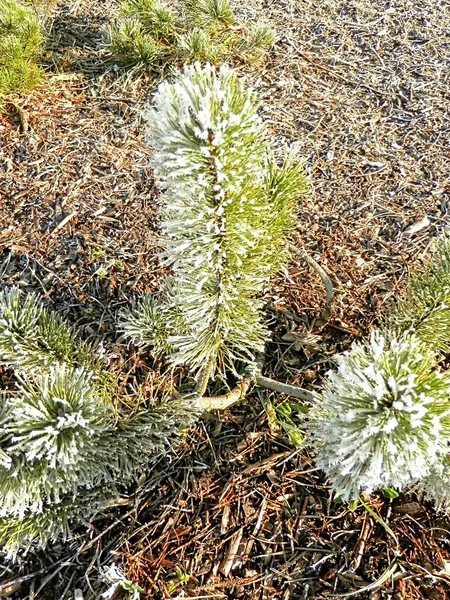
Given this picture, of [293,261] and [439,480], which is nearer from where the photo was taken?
[439,480]

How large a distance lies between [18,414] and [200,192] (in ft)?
1.70

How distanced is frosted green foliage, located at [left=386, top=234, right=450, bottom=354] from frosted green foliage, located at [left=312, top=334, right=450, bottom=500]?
33cm

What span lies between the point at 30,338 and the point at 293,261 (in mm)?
1078

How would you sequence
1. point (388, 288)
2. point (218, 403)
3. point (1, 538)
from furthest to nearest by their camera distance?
point (388, 288) → point (218, 403) → point (1, 538)

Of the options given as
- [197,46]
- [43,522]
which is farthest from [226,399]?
[197,46]

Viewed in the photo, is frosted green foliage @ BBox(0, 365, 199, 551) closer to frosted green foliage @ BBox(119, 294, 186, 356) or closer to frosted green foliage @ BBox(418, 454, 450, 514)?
frosted green foliage @ BBox(119, 294, 186, 356)

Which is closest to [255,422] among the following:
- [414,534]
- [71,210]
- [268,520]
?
[268,520]

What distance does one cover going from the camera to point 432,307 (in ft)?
4.06

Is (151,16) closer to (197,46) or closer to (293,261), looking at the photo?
(197,46)

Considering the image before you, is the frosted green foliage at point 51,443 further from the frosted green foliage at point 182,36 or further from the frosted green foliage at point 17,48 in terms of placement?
the frosted green foliage at point 182,36

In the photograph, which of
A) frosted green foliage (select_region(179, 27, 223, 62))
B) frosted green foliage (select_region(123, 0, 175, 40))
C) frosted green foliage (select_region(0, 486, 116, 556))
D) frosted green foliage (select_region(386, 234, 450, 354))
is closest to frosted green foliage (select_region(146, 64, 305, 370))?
frosted green foliage (select_region(386, 234, 450, 354))

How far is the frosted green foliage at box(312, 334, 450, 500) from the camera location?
2.70 ft

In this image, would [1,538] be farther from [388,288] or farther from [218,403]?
[388,288]

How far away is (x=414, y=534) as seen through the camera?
1.43 meters
